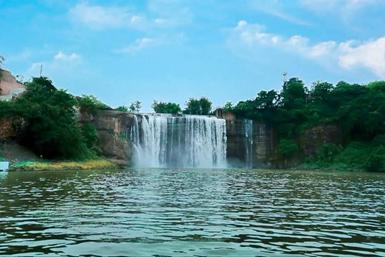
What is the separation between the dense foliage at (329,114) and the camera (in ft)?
234

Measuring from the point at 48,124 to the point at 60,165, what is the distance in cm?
662

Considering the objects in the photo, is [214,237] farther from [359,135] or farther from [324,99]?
[324,99]

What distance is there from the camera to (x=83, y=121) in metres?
65.5

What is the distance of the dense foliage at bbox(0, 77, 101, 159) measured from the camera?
169 ft

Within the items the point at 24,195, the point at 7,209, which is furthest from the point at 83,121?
the point at 7,209

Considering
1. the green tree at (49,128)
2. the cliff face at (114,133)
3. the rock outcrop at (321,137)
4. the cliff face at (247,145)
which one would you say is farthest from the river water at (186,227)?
the rock outcrop at (321,137)

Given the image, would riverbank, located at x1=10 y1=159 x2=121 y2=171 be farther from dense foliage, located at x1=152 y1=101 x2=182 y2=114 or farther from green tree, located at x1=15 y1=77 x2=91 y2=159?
dense foliage, located at x1=152 y1=101 x2=182 y2=114

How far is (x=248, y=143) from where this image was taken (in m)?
77.4

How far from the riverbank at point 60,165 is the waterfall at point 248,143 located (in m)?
24.4

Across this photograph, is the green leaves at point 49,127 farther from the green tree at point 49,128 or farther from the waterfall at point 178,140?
the waterfall at point 178,140

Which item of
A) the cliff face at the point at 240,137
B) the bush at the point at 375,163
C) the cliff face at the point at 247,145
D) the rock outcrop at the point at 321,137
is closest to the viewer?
the bush at the point at 375,163

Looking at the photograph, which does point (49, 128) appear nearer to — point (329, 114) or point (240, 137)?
point (240, 137)

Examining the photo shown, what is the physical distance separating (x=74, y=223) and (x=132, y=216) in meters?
1.75

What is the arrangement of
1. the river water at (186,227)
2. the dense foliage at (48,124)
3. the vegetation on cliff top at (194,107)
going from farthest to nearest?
the vegetation on cliff top at (194,107)
the dense foliage at (48,124)
the river water at (186,227)
